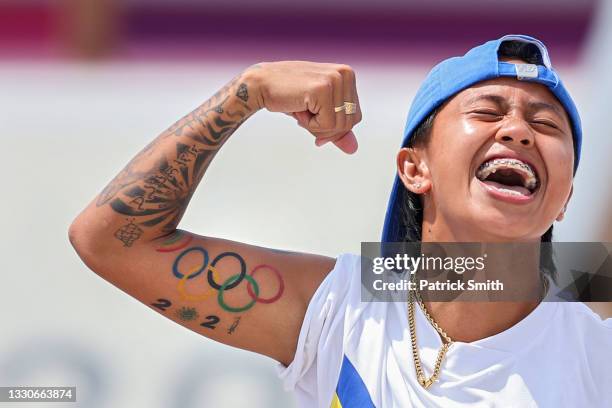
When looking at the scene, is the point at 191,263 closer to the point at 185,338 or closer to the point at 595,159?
the point at 185,338

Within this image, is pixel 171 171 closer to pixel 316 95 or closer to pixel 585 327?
pixel 316 95

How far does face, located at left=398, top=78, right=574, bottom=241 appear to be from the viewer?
1751mm

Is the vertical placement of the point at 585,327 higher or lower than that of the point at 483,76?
lower

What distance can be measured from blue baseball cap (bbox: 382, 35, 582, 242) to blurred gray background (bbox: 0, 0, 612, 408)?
40.0 inches

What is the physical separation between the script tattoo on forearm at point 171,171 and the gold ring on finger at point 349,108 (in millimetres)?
280

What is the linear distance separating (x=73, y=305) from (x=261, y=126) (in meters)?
1.03

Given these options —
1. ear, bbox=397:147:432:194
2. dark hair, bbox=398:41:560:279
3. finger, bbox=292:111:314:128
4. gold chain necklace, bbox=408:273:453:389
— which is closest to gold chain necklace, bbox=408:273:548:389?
gold chain necklace, bbox=408:273:453:389

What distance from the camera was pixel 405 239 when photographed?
2.08 meters

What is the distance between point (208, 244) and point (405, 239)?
533mm

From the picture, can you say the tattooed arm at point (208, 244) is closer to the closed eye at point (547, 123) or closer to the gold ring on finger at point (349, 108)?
the gold ring on finger at point (349, 108)

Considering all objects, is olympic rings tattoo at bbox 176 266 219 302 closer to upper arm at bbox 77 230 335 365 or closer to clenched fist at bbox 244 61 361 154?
upper arm at bbox 77 230 335 365

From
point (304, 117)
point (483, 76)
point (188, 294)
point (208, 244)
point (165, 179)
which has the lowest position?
point (188, 294)

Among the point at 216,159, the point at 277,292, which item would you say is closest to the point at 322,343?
the point at 277,292

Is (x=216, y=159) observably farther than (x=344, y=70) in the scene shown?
Yes
